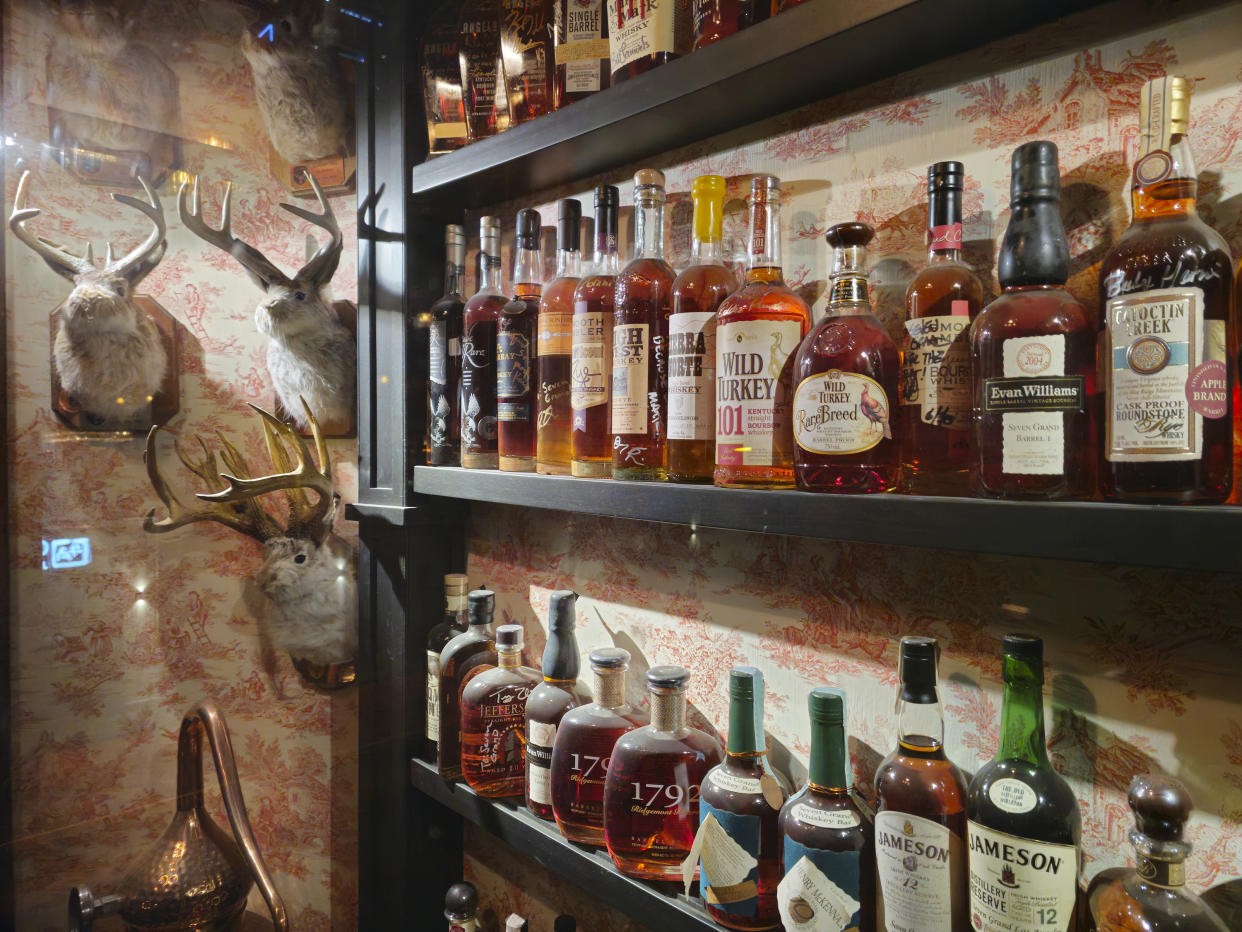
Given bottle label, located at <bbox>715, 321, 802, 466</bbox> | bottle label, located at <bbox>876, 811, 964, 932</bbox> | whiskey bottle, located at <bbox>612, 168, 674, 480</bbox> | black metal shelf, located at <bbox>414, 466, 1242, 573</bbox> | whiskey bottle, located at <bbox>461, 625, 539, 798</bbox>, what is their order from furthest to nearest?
whiskey bottle, located at <bbox>461, 625, 539, 798</bbox>
whiskey bottle, located at <bbox>612, 168, 674, 480</bbox>
bottle label, located at <bbox>715, 321, 802, 466</bbox>
bottle label, located at <bbox>876, 811, 964, 932</bbox>
black metal shelf, located at <bbox>414, 466, 1242, 573</bbox>

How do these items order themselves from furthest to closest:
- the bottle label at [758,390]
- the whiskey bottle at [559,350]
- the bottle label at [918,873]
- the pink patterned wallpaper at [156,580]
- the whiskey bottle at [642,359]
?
1. the pink patterned wallpaper at [156,580]
2. the whiskey bottle at [559,350]
3. the whiskey bottle at [642,359]
4. the bottle label at [758,390]
5. the bottle label at [918,873]

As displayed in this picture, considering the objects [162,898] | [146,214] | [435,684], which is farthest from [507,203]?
[162,898]

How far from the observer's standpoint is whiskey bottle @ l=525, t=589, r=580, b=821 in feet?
3.55

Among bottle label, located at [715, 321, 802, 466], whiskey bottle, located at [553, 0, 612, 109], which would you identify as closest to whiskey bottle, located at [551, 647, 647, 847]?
A: bottle label, located at [715, 321, 802, 466]

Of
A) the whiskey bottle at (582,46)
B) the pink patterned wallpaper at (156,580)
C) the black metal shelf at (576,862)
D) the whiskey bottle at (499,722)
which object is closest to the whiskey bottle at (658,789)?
the black metal shelf at (576,862)

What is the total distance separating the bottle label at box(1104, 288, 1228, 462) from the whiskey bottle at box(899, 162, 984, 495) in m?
0.13

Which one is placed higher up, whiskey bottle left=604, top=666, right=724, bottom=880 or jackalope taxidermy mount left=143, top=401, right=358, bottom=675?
jackalope taxidermy mount left=143, top=401, right=358, bottom=675

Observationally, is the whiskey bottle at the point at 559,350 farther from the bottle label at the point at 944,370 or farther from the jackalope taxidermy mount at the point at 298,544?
the jackalope taxidermy mount at the point at 298,544

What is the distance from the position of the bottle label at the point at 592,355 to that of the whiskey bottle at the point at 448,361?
1.12ft

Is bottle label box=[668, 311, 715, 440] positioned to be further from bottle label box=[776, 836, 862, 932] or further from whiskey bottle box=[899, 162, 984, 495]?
bottle label box=[776, 836, 862, 932]

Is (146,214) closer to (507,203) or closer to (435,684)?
(507,203)

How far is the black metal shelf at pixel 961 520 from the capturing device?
56cm

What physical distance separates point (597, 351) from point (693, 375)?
16 cm

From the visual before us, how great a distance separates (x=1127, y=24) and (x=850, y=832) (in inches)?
31.8
